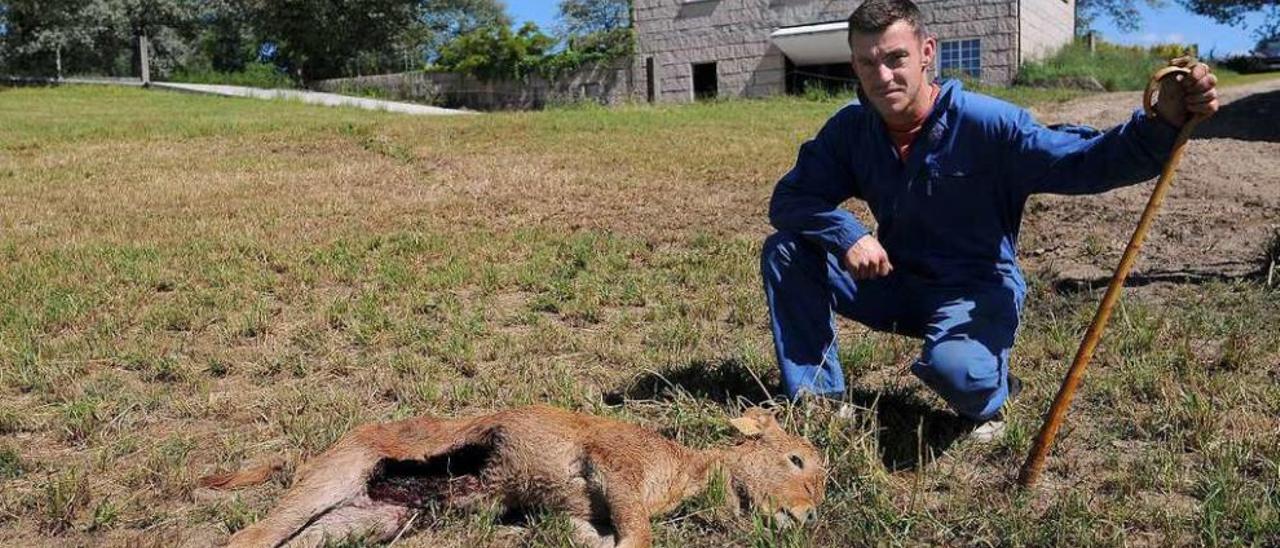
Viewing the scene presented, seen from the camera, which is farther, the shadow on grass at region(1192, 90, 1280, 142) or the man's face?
the shadow on grass at region(1192, 90, 1280, 142)

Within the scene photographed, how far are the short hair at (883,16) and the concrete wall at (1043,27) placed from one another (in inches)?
829

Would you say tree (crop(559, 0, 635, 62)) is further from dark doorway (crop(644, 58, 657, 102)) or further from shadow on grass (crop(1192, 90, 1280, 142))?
shadow on grass (crop(1192, 90, 1280, 142))

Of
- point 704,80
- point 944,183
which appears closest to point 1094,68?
point 704,80

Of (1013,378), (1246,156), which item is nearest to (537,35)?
(1246,156)

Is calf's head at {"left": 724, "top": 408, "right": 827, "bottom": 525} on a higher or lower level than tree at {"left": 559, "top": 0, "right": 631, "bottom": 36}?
lower

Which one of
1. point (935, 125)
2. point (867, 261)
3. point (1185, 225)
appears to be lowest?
point (1185, 225)

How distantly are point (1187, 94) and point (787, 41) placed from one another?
73.5 ft

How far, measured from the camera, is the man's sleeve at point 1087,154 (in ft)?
10.5

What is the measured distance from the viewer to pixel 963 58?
23.6 metres

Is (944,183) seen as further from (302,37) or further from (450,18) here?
(450,18)

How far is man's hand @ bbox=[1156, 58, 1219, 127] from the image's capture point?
2990 mm

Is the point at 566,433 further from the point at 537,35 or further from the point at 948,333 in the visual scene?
the point at 537,35

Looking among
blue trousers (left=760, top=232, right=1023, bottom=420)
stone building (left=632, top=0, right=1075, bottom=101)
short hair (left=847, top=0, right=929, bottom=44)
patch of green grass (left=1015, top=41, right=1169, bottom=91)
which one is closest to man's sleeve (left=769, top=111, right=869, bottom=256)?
blue trousers (left=760, top=232, right=1023, bottom=420)

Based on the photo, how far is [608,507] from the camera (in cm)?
286
